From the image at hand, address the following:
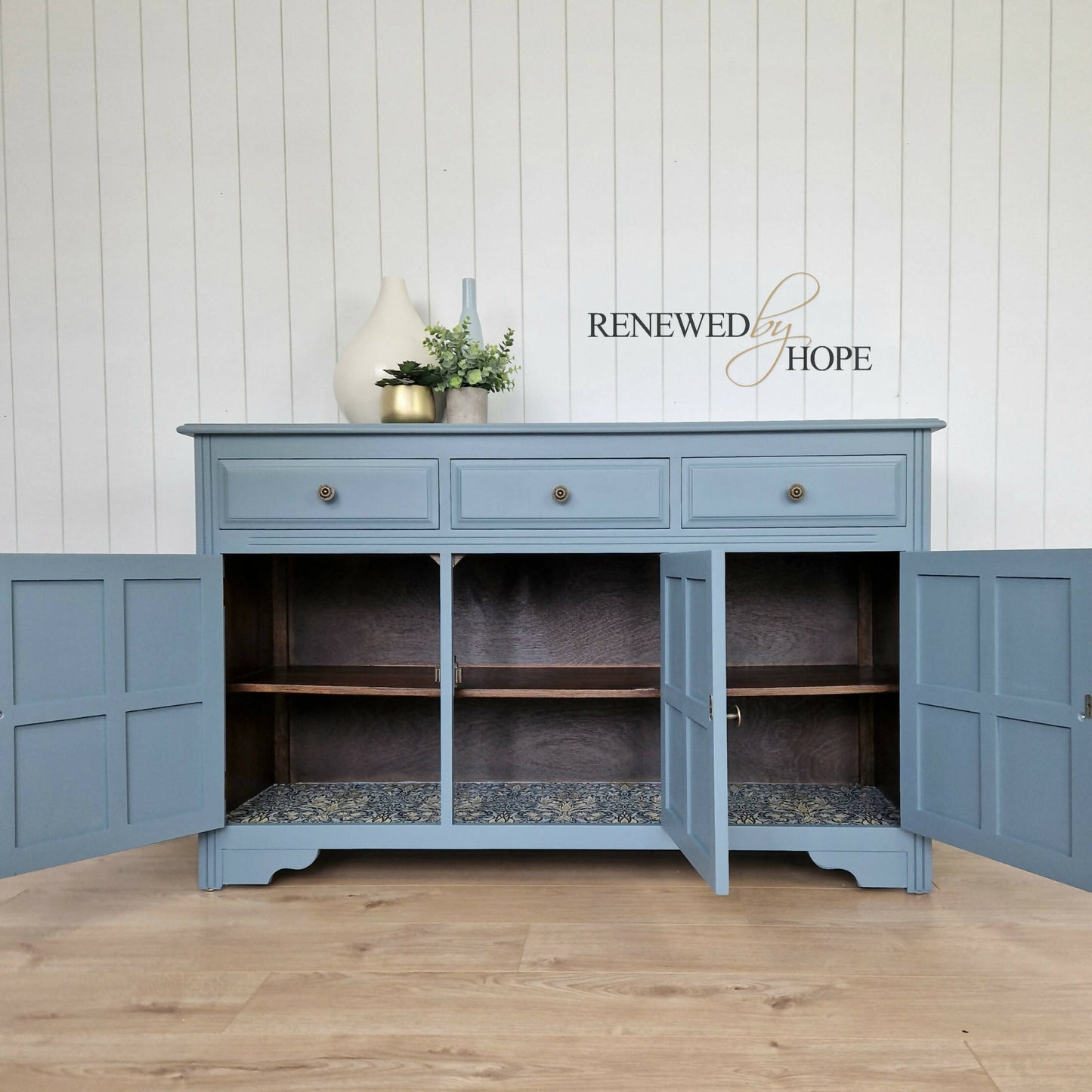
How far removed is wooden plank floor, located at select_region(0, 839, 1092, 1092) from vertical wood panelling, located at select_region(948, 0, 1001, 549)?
1.11m

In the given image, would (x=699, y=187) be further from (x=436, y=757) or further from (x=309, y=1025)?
(x=309, y=1025)

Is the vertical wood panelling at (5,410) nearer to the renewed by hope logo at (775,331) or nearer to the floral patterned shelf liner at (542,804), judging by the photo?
the floral patterned shelf liner at (542,804)

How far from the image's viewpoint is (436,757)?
2273 millimetres

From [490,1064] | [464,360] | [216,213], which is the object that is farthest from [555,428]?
[216,213]

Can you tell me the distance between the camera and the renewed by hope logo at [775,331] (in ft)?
7.52

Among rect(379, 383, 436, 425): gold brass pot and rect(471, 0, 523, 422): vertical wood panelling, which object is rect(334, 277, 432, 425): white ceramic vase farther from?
rect(471, 0, 523, 422): vertical wood panelling

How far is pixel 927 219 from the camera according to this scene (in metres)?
2.28

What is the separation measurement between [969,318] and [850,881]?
1.62m

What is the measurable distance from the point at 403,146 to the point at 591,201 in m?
0.58

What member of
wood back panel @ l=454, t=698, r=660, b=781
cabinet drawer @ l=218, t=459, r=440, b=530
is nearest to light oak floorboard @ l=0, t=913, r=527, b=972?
wood back panel @ l=454, t=698, r=660, b=781

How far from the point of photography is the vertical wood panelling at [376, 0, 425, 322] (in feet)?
7.49

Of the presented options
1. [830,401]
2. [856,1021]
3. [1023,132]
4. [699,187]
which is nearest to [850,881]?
[856,1021]

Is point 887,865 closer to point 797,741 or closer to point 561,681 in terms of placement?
point 797,741

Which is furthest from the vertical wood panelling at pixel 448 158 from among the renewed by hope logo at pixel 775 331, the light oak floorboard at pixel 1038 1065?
the light oak floorboard at pixel 1038 1065
